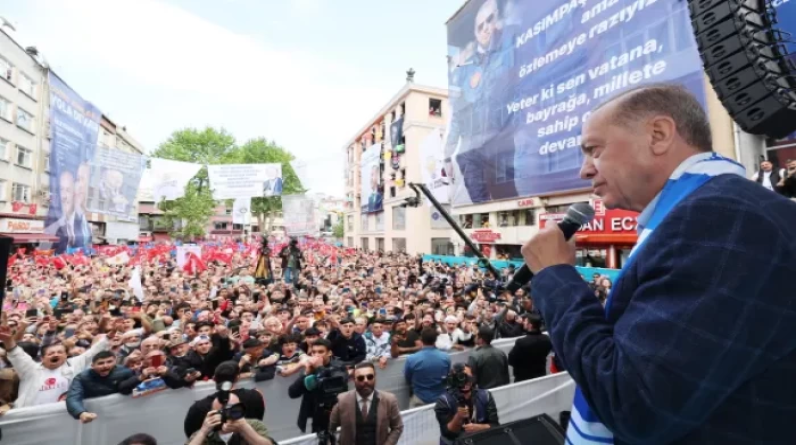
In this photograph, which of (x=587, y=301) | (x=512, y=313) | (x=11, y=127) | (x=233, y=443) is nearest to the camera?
(x=587, y=301)

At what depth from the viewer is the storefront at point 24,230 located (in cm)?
2328

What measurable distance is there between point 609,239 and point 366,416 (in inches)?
646

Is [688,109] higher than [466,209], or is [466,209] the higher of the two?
[466,209]

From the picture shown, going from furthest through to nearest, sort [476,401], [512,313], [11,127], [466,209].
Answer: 1. [466,209]
2. [11,127]
3. [512,313]
4. [476,401]

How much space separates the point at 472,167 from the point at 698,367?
96.0ft

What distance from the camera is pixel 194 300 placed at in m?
10.3

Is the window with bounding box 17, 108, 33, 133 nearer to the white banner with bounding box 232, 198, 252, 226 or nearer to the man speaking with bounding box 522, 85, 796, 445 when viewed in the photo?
the white banner with bounding box 232, 198, 252, 226

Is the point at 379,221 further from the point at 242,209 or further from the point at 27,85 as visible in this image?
the point at 27,85

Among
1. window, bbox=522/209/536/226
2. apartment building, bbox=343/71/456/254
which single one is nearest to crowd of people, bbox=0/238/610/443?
window, bbox=522/209/536/226

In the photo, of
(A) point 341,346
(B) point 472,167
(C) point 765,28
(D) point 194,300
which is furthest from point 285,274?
(B) point 472,167

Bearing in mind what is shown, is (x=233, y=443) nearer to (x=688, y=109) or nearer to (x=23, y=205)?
(x=688, y=109)

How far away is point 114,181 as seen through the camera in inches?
586

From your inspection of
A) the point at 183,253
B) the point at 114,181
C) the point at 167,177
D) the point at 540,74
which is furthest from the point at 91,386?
the point at 540,74

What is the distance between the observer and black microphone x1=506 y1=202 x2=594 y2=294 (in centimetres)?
138
